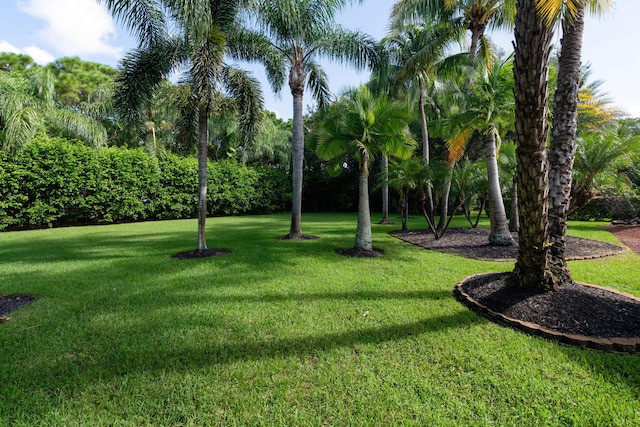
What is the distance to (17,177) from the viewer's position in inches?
507

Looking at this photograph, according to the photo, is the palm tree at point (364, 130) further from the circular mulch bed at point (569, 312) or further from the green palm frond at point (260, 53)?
the green palm frond at point (260, 53)

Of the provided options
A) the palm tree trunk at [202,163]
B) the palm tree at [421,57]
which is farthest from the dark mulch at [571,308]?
the palm tree trunk at [202,163]

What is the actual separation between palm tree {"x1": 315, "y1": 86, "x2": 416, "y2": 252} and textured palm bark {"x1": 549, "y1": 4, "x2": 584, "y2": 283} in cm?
303

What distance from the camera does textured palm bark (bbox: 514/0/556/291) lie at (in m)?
3.46

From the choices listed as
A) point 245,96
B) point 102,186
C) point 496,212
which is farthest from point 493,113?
point 102,186

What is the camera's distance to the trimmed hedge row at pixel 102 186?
13164mm

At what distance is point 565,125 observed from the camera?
4324 millimetres

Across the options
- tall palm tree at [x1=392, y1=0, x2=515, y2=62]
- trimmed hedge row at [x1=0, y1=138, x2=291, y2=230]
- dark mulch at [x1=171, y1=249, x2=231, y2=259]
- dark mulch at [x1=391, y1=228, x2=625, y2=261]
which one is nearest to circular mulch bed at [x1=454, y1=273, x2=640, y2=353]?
dark mulch at [x1=391, y1=228, x2=625, y2=261]

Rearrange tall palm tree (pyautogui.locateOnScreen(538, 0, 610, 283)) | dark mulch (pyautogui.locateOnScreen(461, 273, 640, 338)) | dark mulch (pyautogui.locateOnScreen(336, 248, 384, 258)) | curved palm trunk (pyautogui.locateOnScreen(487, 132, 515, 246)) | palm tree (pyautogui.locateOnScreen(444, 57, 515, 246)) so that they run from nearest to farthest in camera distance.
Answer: dark mulch (pyautogui.locateOnScreen(461, 273, 640, 338)) → tall palm tree (pyautogui.locateOnScreen(538, 0, 610, 283)) → dark mulch (pyautogui.locateOnScreen(336, 248, 384, 258)) → palm tree (pyautogui.locateOnScreen(444, 57, 515, 246)) → curved palm trunk (pyautogui.locateOnScreen(487, 132, 515, 246))

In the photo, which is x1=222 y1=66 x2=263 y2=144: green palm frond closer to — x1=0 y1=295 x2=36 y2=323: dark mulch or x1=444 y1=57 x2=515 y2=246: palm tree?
x1=444 y1=57 x2=515 y2=246: palm tree

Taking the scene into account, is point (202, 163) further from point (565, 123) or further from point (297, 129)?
point (565, 123)

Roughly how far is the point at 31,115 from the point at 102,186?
13.6 ft

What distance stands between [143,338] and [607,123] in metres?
25.8

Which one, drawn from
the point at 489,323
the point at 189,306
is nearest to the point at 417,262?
the point at 489,323
